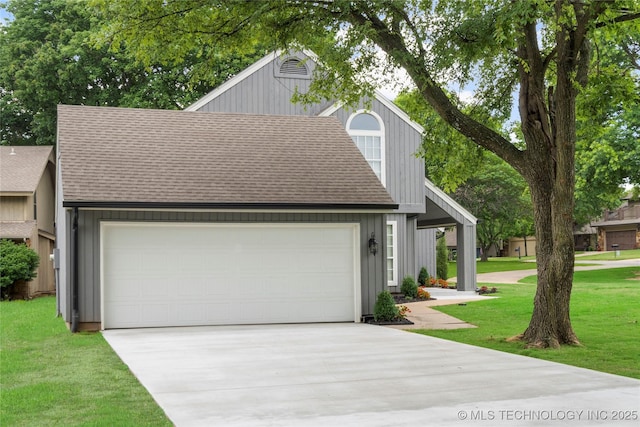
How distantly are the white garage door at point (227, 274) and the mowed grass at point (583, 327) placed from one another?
8.69 ft

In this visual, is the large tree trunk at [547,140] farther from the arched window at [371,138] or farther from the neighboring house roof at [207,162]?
the arched window at [371,138]

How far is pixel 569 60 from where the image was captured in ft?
38.2

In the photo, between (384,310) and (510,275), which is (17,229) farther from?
(510,275)

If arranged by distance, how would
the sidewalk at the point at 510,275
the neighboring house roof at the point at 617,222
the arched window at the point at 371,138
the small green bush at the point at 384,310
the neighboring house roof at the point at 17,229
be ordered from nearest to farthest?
the small green bush at the point at 384,310 → the arched window at the point at 371,138 → the neighboring house roof at the point at 17,229 → the sidewalk at the point at 510,275 → the neighboring house roof at the point at 617,222

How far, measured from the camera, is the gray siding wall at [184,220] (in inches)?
553

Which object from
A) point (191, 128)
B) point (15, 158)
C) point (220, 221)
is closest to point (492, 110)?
point (220, 221)

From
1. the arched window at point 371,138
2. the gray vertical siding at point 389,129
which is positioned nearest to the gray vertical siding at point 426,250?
the gray vertical siding at point 389,129

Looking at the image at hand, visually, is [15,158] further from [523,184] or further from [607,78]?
[523,184]

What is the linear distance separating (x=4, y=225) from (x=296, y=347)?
17.6 m

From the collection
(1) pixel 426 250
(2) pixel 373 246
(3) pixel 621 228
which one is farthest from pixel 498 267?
(2) pixel 373 246

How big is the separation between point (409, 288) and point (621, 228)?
4888 centimetres

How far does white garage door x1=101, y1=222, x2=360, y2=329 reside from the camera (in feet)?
47.2

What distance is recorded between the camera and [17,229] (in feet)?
81.9

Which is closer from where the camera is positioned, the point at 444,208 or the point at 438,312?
the point at 438,312
